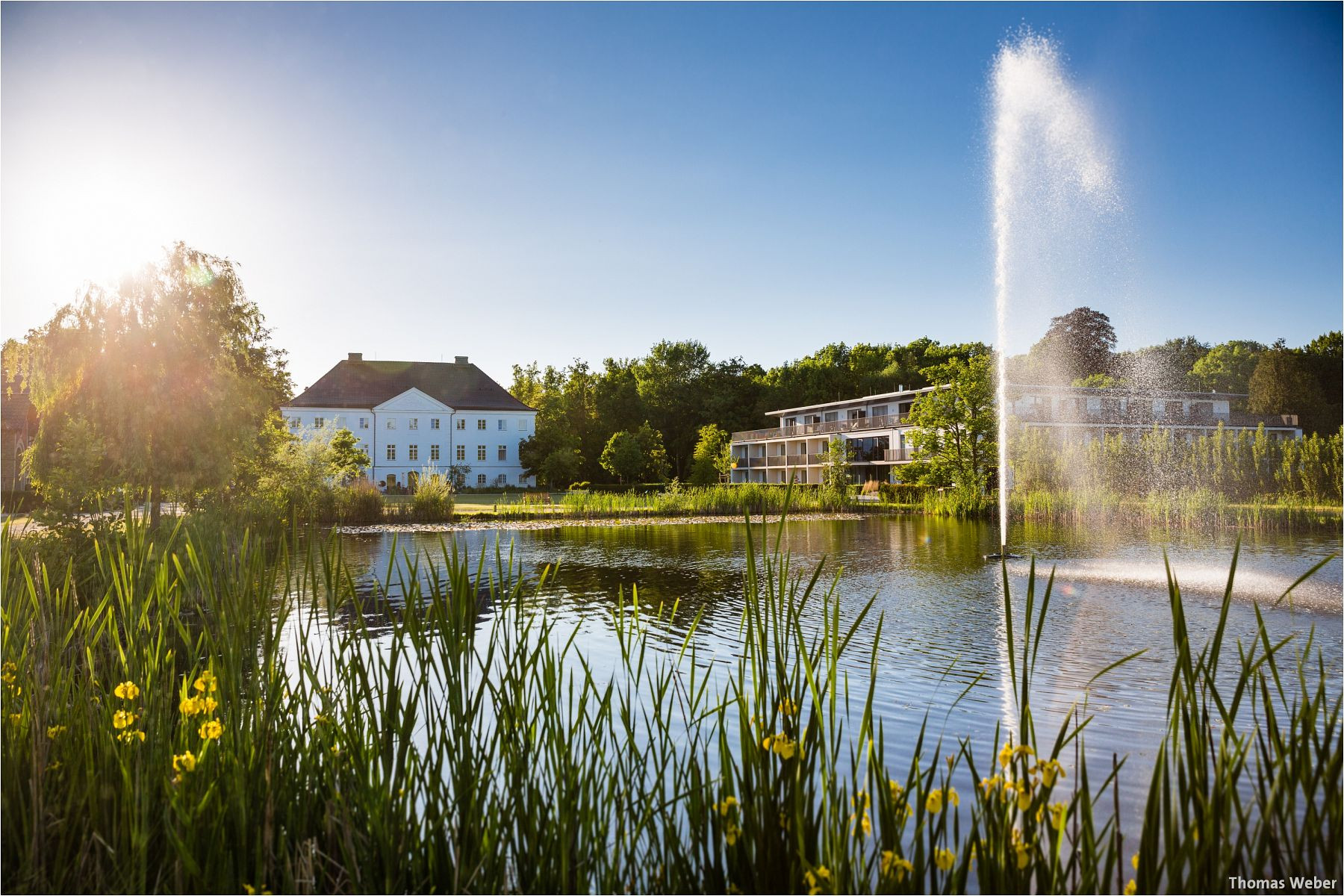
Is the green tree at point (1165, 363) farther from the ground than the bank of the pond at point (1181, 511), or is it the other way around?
the green tree at point (1165, 363)

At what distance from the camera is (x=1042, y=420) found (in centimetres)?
3728

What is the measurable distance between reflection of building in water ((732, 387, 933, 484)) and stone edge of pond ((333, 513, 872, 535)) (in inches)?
369

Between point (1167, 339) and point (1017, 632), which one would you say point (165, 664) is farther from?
point (1167, 339)

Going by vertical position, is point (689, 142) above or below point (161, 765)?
above

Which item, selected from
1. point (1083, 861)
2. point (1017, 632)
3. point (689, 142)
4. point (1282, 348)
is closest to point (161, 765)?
point (1083, 861)

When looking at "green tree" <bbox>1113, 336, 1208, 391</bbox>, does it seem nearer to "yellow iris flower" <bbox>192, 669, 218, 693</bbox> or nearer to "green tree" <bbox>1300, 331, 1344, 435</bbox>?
"green tree" <bbox>1300, 331, 1344, 435</bbox>

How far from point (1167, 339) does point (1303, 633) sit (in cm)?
5937

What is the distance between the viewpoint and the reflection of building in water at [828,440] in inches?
1654

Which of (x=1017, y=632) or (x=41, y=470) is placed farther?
(x=41, y=470)

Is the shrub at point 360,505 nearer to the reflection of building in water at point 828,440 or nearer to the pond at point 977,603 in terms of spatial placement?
the pond at point 977,603

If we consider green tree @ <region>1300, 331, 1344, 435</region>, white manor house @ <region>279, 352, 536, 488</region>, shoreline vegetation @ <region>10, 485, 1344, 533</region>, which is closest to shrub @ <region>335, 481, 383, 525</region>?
shoreline vegetation @ <region>10, 485, 1344, 533</region>

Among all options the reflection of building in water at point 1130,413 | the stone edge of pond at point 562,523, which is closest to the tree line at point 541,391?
the reflection of building in water at point 1130,413

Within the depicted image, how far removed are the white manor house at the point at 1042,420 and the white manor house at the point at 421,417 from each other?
16937 millimetres

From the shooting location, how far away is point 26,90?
3545mm
